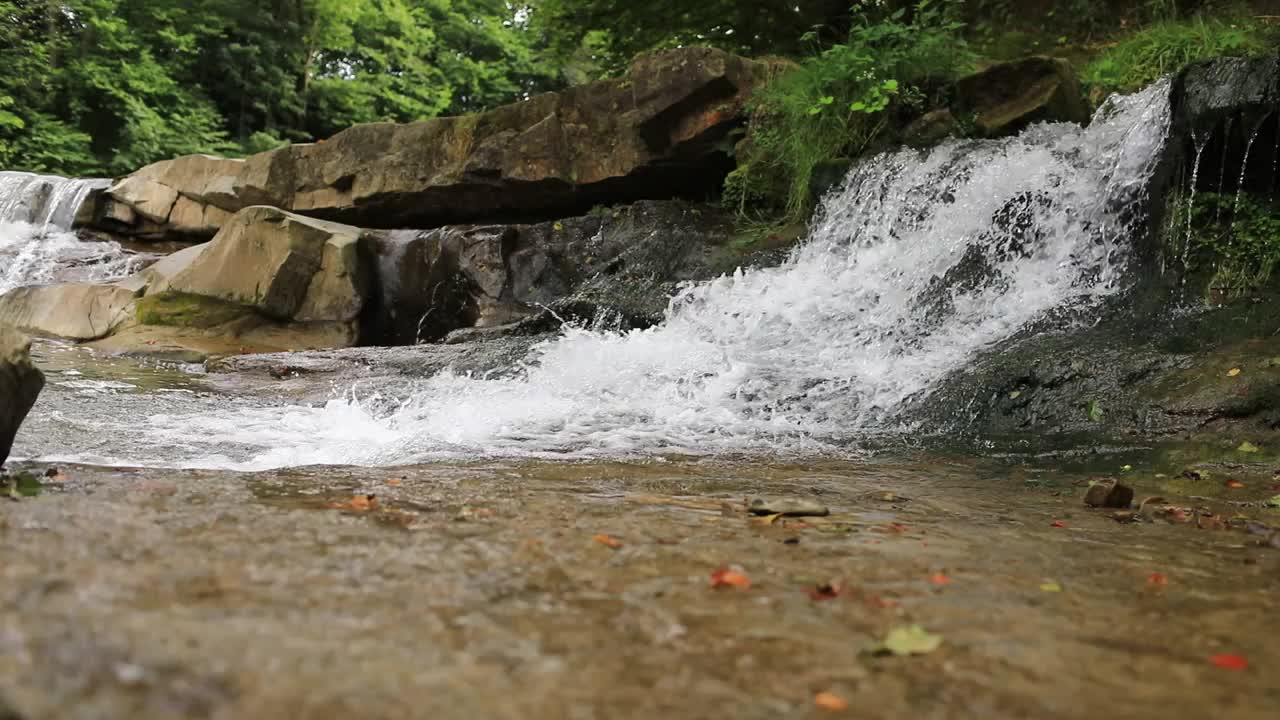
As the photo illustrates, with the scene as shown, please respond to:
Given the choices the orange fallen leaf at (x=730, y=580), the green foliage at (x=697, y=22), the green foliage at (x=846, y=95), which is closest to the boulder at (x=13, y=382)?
the orange fallen leaf at (x=730, y=580)

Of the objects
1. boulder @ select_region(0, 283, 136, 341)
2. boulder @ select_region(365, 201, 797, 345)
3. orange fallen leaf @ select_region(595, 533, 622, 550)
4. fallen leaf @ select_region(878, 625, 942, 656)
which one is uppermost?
boulder @ select_region(365, 201, 797, 345)

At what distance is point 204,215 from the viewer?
12.7 meters

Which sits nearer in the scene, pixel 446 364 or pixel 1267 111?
pixel 1267 111

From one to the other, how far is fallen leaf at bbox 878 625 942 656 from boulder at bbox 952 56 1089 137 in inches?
273

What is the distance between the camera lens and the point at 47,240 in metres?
12.3

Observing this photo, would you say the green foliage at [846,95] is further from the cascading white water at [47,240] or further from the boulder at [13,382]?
the cascading white water at [47,240]

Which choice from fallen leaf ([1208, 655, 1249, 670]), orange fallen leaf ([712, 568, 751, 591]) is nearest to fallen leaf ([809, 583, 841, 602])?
orange fallen leaf ([712, 568, 751, 591])

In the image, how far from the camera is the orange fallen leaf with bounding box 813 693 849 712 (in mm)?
1220

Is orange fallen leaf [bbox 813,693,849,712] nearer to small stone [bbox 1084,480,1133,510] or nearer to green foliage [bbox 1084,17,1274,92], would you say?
small stone [bbox 1084,480,1133,510]

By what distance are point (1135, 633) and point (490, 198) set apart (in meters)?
9.33

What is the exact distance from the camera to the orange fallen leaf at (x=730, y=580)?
1.81 metres

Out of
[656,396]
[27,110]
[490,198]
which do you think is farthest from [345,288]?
[27,110]

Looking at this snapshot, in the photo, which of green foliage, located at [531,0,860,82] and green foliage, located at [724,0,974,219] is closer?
green foliage, located at [724,0,974,219]

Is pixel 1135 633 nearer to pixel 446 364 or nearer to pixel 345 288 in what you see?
pixel 446 364
